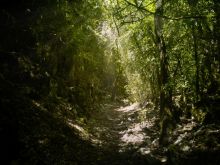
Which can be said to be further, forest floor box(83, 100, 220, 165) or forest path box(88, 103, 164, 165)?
forest path box(88, 103, 164, 165)

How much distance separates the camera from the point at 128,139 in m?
13.5

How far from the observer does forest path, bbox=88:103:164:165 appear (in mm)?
10227

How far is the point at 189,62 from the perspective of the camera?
12.0 m

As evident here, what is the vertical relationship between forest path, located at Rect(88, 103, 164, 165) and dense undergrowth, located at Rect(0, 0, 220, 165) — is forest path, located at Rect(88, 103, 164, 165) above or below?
below

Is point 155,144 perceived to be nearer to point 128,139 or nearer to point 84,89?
point 128,139

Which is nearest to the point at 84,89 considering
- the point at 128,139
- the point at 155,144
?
the point at 128,139

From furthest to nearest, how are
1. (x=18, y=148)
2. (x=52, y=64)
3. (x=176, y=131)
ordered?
(x=52, y=64)
(x=176, y=131)
(x=18, y=148)

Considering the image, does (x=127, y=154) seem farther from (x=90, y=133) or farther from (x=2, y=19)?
(x=2, y=19)

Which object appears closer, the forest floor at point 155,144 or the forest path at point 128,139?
the forest floor at point 155,144

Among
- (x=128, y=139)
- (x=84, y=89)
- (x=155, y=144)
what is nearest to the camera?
(x=155, y=144)

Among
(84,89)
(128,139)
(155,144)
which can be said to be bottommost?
(128,139)

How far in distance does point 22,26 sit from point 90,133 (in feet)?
16.8

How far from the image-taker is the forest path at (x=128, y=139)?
33.6ft

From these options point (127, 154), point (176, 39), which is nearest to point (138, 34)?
point (176, 39)
